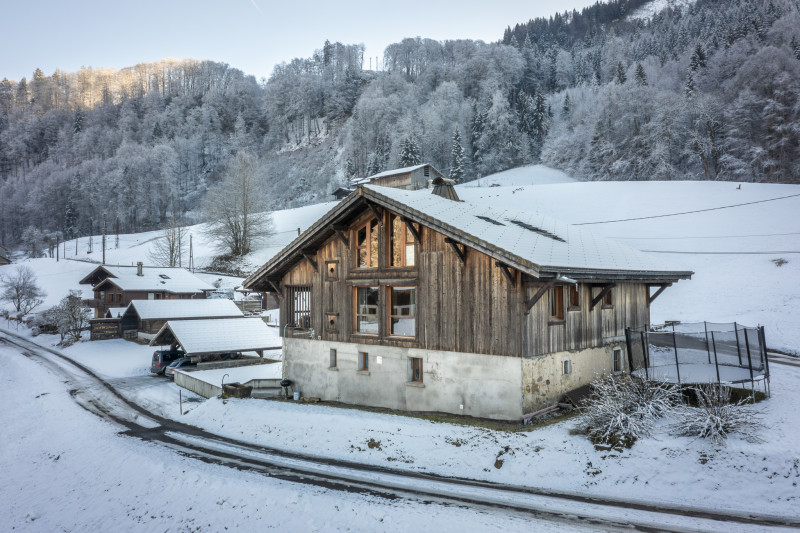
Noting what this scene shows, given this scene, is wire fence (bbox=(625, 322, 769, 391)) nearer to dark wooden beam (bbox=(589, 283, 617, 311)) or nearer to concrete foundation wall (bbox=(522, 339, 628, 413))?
concrete foundation wall (bbox=(522, 339, 628, 413))

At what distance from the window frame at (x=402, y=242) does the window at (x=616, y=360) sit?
32.7 feet

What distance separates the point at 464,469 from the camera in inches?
485

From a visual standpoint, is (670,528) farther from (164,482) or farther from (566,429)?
(164,482)

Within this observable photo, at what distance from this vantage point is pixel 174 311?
153 feet

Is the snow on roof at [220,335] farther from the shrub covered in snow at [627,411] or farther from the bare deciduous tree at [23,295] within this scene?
the bare deciduous tree at [23,295]

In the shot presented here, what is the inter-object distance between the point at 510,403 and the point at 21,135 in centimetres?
23721

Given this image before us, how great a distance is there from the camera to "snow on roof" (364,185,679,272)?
14.7m

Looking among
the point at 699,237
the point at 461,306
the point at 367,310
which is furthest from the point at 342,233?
the point at 699,237

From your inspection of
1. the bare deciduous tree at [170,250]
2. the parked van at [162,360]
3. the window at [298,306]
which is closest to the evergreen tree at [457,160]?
the bare deciduous tree at [170,250]

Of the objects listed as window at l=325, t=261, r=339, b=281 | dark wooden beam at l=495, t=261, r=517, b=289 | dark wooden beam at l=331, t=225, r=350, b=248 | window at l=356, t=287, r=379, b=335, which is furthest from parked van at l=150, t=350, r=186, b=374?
dark wooden beam at l=495, t=261, r=517, b=289

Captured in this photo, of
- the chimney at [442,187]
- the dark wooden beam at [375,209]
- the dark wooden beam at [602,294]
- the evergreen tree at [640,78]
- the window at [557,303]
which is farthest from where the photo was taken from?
the evergreen tree at [640,78]

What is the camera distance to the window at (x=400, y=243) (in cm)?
1791

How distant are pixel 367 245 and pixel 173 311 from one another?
117ft

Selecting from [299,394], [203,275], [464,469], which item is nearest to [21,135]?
[203,275]
